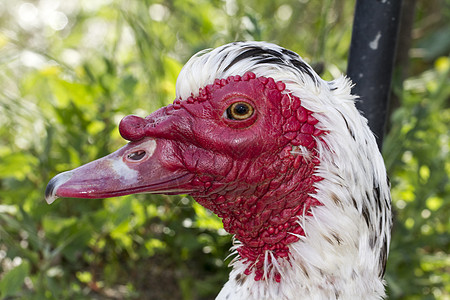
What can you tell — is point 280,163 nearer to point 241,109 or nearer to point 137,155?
point 241,109

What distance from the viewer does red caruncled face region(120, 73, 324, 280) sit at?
3.84ft

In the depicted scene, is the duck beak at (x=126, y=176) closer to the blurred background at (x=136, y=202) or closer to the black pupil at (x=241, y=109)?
the black pupil at (x=241, y=109)

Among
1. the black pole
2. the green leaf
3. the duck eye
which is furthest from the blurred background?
the duck eye

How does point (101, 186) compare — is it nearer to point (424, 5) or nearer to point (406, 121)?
point (406, 121)

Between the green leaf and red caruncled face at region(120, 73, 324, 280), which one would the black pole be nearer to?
red caruncled face at region(120, 73, 324, 280)

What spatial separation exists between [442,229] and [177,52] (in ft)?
6.46

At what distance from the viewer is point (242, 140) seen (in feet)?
3.84

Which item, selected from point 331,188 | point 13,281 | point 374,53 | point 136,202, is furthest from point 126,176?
point 136,202

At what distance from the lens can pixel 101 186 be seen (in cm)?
114

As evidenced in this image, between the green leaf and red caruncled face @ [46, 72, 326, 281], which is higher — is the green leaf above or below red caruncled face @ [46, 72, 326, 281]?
below

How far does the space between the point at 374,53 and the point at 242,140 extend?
0.60m

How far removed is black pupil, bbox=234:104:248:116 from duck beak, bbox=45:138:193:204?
0.58ft

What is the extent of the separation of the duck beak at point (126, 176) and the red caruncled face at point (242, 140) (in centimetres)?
1

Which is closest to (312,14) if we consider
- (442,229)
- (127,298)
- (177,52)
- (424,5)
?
(424,5)
